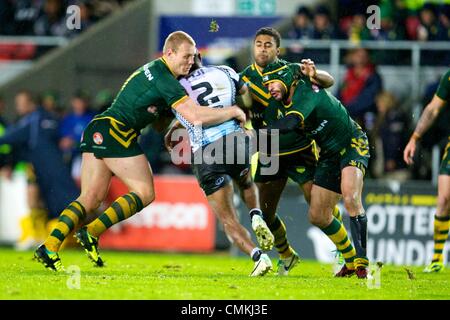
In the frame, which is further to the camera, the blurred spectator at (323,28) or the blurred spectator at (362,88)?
the blurred spectator at (323,28)

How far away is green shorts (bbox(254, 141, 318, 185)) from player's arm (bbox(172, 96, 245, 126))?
3.53 ft

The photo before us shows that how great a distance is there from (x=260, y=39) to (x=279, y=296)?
352cm

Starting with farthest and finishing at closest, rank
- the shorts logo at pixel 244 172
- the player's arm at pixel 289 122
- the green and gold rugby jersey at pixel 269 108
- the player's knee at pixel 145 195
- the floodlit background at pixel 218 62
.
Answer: the floodlit background at pixel 218 62 < the green and gold rugby jersey at pixel 269 108 < the player's knee at pixel 145 195 < the shorts logo at pixel 244 172 < the player's arm at pixel 289 122

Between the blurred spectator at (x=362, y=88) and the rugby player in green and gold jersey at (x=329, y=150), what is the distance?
5.24 meters

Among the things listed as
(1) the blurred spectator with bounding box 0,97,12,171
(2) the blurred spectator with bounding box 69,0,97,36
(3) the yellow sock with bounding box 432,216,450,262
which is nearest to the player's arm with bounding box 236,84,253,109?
(3) the yellow sock with bounding box 432,216,450,262

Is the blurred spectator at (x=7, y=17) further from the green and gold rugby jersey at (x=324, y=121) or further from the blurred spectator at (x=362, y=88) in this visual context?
the green and gold rugby jersey at (x=324, y=121)

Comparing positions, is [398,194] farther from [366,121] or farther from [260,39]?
[260,39]

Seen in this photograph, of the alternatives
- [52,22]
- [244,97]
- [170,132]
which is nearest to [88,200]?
[170,132]

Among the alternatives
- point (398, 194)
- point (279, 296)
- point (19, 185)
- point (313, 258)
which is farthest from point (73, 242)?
point (279, 296)

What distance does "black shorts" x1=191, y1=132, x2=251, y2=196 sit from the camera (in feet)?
38.2

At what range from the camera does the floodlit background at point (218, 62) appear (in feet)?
56.6

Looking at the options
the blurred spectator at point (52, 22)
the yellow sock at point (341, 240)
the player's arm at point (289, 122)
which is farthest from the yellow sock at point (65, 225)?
the blurred spectator at point (52, 22)

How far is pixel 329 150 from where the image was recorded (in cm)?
1202

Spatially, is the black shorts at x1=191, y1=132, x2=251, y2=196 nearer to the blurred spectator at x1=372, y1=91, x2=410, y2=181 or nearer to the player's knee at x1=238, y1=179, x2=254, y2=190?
the player's knee at x1=238, y1=179, x2=254, y2=190
